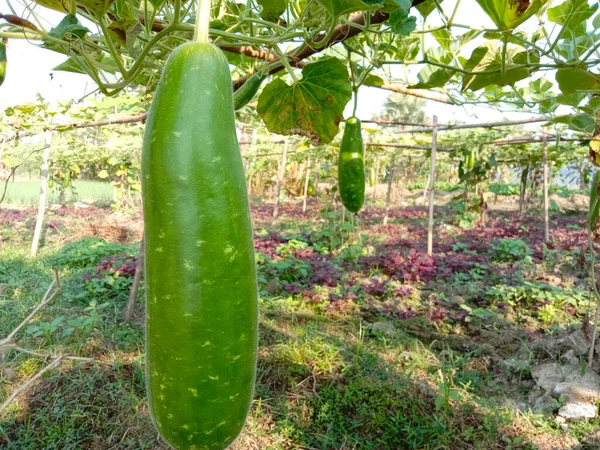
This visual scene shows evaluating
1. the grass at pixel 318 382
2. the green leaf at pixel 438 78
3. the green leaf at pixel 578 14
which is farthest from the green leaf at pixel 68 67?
the grass at pixel 318 382

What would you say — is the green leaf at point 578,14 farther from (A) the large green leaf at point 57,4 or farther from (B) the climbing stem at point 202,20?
(A) the large green leaf at point 57,4

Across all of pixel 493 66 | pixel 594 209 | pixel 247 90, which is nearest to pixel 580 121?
pixel 594 209

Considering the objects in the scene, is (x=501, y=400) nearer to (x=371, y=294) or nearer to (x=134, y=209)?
(x=371, y=294)

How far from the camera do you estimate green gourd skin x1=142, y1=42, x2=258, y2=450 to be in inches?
22.8

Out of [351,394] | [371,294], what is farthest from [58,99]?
[351,394]

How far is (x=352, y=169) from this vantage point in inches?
59.9

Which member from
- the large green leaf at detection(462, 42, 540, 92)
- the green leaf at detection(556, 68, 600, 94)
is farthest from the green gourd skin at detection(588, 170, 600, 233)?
the large green leaf at detection(462, 42, 540, 92)

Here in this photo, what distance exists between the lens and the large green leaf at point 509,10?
92cm

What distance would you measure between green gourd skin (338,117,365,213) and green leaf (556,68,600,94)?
64cm

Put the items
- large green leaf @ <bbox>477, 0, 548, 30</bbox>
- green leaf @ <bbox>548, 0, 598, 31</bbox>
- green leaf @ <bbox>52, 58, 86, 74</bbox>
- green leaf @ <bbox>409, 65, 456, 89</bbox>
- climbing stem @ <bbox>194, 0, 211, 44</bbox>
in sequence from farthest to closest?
green leaf @ <bbox>409, 65, 456, 89</bbox>
green leaf @ <bbox>548, 0, 598, 31</bbox>
green leaf @ <bbox>52, 58, 86, 74</bbox>
large green leaf @ <bbox>477, 0, 548, 30</bbox>
climbing stem @ <bbox>194, 0, 211, 44</bbox>

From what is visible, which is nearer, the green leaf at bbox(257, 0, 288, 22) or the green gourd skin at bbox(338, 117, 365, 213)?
the green leaf at bbox(257, 0, 288, 22)

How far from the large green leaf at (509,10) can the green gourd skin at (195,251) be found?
0.67 metres

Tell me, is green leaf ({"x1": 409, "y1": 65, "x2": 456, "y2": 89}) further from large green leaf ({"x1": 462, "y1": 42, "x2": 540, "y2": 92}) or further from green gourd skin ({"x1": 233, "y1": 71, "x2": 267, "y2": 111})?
green gourd skin ({"x1": 233, "y1": 71, "x2": 267, "y2": 111})

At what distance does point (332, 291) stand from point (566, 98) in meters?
3.24
